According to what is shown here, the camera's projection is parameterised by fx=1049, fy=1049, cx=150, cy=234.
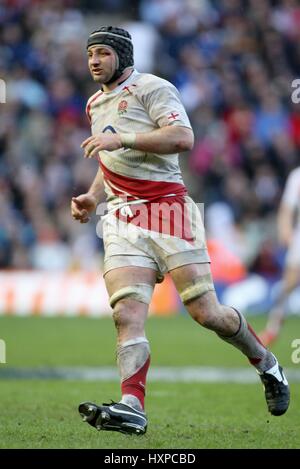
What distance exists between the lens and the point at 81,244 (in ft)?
56.6

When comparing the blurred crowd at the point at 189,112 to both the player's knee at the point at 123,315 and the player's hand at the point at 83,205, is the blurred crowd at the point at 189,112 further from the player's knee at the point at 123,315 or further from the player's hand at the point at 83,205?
the player's knee at the point at 123,315

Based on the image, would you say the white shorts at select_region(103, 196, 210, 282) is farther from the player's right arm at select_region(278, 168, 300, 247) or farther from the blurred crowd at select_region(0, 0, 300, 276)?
the blurred crowd at select_region(0, 0, 300, 276)

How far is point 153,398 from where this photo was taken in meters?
Answer: 8.37

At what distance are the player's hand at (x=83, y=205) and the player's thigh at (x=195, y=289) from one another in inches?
28.1

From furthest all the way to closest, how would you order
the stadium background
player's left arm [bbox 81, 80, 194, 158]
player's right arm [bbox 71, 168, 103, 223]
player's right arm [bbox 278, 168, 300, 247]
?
the stadium background < player's right arm [bbox 278, 168, 300, 247] < player's right arm [bbox 71, 168, 103, 223] < player's left arm [bbox 81, 80, 194, 158]

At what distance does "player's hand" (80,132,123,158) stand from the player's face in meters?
0.51

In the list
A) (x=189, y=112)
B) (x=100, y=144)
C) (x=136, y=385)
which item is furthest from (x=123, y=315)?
(x=189, y=112)

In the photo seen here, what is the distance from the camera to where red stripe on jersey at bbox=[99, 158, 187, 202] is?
6484mm

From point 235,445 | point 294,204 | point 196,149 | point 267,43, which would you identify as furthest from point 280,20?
point 235,445

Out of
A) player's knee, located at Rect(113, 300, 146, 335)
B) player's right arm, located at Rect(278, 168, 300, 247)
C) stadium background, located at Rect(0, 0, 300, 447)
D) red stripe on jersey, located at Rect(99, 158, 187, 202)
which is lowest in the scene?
player's knee, located at Rect(113, 300, 146, 335)

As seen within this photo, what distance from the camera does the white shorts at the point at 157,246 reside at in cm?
638

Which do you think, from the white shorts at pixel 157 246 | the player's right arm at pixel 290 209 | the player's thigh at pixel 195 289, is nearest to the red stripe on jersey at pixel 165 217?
the white shorts at pixel 157 246

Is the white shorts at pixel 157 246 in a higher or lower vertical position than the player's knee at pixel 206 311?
higher

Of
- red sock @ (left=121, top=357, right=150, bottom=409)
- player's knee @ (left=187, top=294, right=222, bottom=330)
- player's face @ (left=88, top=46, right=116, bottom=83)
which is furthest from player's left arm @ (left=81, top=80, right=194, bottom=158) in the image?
red sock @ (left=121, top=357, right=150, bottom=409)
